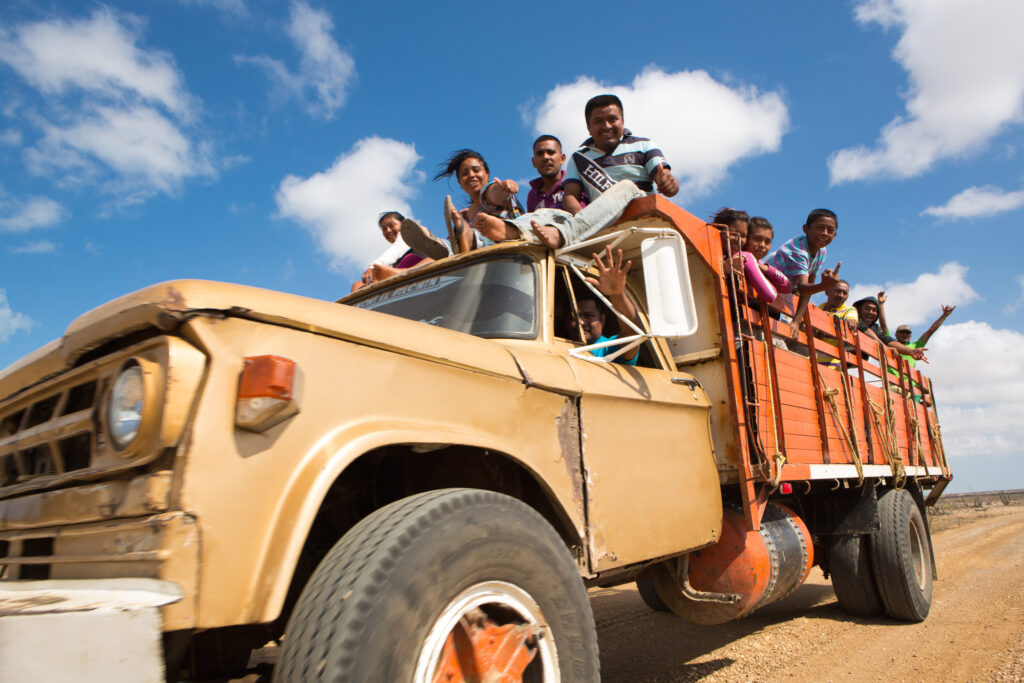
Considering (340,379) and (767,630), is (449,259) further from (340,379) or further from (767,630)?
(767,630)

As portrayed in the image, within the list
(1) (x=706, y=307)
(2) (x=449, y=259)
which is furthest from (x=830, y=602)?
(2) (x=449, y=259)

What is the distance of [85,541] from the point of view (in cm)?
143

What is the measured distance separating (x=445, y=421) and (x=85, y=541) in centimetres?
89

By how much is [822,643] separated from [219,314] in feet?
15.6

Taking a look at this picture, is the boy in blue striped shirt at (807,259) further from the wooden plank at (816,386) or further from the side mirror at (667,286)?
the side mirror at (667,286)

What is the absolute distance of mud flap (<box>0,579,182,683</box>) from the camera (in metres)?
1.06

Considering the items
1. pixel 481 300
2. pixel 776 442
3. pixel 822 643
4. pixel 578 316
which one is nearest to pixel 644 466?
pixel 578 316

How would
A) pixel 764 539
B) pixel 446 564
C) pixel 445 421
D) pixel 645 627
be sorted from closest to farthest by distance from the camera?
pixel 446 564
pixel 445 421
pixel 764 539
pixel 645 627

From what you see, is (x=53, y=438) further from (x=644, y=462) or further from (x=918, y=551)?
(x=918, y=551)

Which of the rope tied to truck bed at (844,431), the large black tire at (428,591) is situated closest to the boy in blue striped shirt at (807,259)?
the rope tied to truck bed at (844,431)

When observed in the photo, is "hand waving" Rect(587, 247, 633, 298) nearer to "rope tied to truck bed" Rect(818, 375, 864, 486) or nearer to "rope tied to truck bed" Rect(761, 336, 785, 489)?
"rope tied to truck bed" Rect(761, 336, 785, 489)

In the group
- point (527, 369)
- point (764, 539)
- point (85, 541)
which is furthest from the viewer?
point (764, 539)

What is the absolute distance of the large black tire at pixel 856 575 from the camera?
17.2 ft

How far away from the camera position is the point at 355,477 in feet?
6.90
